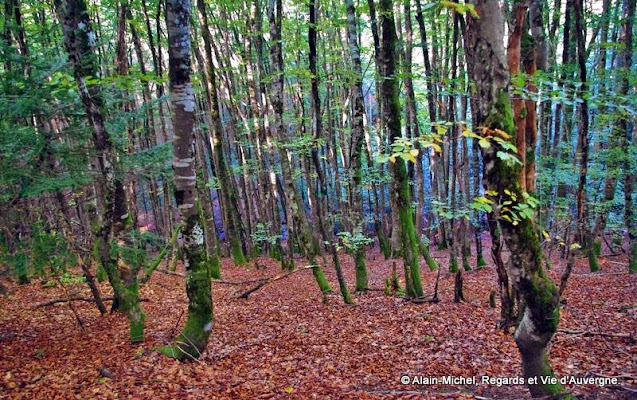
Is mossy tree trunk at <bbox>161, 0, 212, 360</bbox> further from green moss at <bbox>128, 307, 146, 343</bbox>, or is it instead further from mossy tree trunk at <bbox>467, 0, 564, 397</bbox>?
mossy tree trunk at <bbox>467, 0, 564, 397</bbox>

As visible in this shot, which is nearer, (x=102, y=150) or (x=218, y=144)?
(x=102, y=150)

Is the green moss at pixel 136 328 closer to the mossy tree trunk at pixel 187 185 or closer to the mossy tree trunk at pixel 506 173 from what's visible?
the mossy tree trunk at pixel 187 185

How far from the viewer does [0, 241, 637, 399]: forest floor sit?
16.3ft

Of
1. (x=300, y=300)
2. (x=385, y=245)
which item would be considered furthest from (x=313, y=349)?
(x=385, y=245)

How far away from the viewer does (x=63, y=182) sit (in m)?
5.75

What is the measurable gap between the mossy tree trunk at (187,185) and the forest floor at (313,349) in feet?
1.30

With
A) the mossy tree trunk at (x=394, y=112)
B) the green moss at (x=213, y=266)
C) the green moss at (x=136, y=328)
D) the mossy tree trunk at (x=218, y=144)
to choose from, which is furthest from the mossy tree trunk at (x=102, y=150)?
the green moss at (x=213, y=266)

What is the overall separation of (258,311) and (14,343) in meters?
4.65

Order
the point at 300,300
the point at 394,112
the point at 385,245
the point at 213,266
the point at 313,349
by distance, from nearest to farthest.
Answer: the point at 313,349 < the point at 394,112 < the point at 300,300 < the point at 213,266 < the point at 385,245

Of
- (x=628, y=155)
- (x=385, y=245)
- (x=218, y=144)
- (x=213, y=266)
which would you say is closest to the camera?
(x=628, y=155)

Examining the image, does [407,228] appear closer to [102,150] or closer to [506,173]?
[506,173]

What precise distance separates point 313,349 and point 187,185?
3.53 metres

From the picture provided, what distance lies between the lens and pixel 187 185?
5621mm

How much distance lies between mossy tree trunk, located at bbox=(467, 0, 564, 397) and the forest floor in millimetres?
1615
